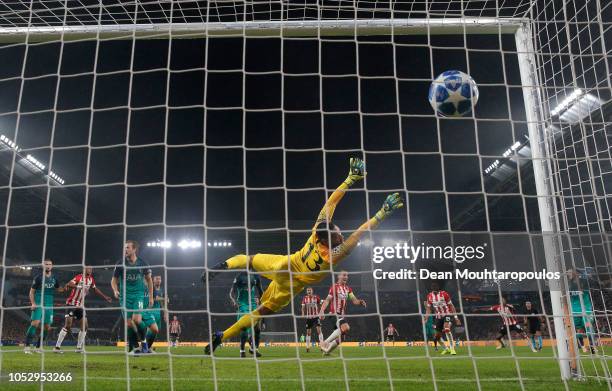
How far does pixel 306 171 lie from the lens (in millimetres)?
17922

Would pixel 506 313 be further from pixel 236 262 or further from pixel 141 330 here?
pixel 141 330

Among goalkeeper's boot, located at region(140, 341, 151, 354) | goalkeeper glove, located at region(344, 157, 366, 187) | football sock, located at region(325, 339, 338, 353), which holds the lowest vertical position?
football sock, located at region(325, 339, 338, 353)

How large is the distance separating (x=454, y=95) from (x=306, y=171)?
538 inches

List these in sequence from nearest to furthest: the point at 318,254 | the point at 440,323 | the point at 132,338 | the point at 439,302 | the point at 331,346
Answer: the point at 318,254 → the point at 132,338 → the point at 331,346 → the point at 440,323 → the point at 439,302

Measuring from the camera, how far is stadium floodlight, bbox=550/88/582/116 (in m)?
4.93

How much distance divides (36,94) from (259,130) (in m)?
7.12

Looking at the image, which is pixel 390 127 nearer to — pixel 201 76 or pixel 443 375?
pixel 201 76

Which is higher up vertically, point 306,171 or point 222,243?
point 306,171

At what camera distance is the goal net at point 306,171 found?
4.69 metres


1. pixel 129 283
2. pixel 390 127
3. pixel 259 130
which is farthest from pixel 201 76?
pixel 129 283

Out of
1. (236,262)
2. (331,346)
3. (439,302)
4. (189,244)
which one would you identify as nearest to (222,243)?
(189,244)

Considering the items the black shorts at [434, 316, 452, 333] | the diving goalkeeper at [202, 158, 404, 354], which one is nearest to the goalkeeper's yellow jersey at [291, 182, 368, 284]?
the diving goalkeeper at [202, 158, 404, 354]

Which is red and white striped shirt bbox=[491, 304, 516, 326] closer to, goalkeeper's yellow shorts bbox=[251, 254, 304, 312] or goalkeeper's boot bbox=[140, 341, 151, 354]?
goalkeeper's yellow shorts bbox=[251, 254, 304, 312]

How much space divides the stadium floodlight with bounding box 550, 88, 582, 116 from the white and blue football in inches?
46.3
